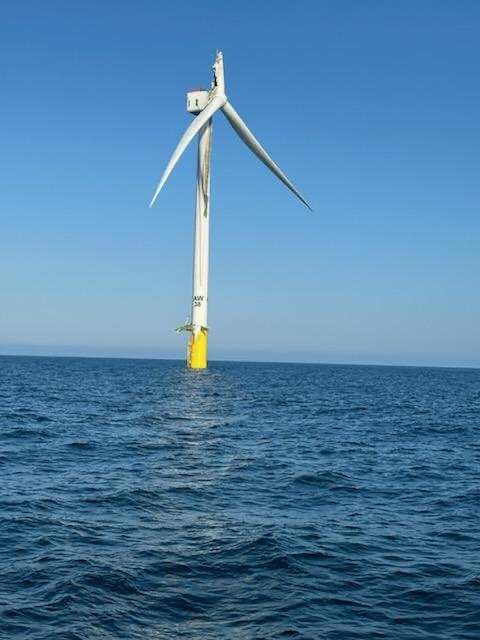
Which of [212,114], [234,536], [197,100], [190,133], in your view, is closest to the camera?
[234,536]

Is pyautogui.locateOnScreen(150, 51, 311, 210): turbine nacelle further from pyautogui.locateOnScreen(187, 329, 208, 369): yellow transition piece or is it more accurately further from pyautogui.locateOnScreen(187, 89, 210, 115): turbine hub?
pyautogui.locateOnScreen(187, 329, 208, 369): yellow transition piece

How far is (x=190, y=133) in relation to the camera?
3967 inches

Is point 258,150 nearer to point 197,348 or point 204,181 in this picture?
point 204,181

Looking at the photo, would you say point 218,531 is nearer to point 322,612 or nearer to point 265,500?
point 265,500

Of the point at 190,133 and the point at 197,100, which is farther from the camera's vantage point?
the point at 197,100

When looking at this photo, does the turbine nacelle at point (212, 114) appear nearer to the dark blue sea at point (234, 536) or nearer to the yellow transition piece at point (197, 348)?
the yellow transition piece at point (197, 348)

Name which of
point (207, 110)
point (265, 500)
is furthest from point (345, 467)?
point (207, 110)

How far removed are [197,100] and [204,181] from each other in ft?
53.3

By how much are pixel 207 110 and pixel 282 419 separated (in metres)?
72.7

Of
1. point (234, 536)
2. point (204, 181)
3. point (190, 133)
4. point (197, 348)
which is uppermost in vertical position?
point (190, 133)

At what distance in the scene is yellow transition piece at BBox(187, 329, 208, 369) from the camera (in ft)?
375

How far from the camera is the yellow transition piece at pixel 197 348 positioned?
114312mm

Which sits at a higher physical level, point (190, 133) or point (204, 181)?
point (190, 133)

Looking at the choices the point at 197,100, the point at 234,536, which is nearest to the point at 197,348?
the point at 197,100
